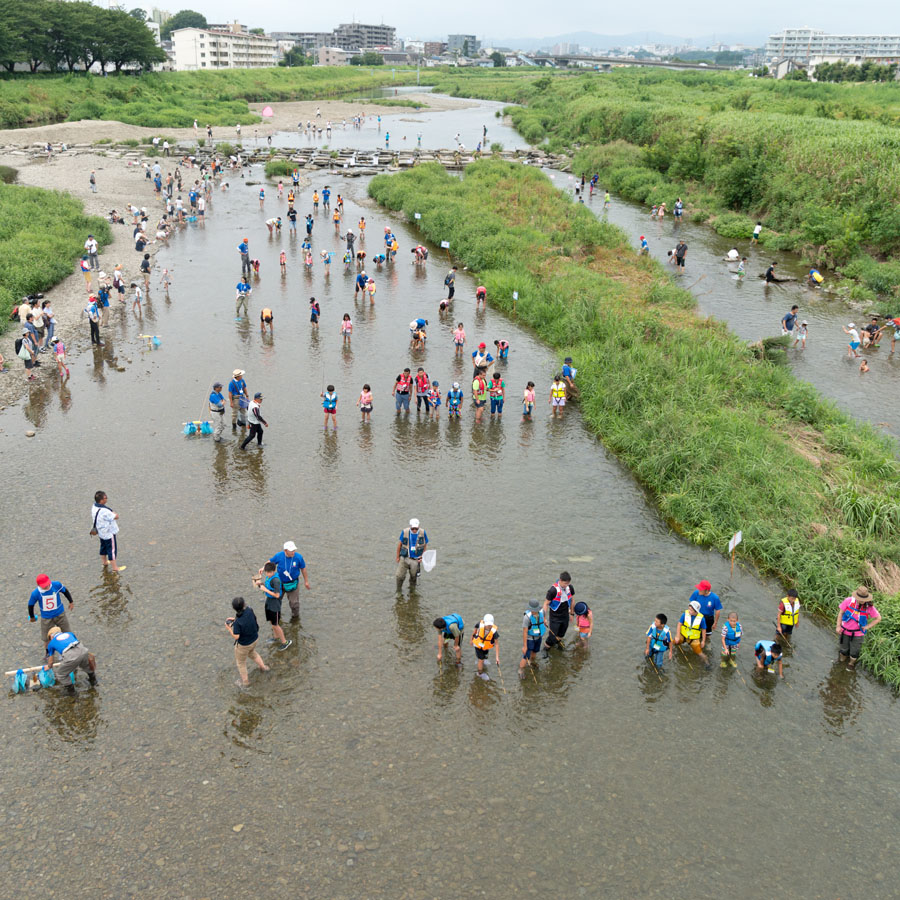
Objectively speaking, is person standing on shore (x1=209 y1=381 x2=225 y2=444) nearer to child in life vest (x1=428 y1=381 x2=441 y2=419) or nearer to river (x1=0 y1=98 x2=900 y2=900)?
river (x1=0 y1=98 x2=900 y2=900)

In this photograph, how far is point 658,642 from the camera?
1206 cm

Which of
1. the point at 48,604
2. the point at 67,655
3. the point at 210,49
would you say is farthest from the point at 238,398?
the point at 210,49

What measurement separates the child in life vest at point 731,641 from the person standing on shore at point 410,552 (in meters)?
5.43

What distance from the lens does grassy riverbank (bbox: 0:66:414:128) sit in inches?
3125

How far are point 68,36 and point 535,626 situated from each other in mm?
107002

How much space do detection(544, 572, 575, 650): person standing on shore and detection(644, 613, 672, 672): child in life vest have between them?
1393 millimetres

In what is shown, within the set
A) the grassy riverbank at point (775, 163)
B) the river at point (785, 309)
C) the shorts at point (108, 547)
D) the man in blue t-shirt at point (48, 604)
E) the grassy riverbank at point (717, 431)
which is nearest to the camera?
the man in blue t-shirt at point (48, 604)

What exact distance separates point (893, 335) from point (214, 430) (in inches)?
1020

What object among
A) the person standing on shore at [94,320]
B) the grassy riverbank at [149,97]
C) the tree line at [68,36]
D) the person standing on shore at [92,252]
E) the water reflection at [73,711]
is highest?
the tree line at [68,36]

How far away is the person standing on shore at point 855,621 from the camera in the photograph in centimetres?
1216

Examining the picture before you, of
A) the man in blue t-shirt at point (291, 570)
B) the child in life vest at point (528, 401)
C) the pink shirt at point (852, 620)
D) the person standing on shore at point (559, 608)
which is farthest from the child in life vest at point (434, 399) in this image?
the pink shirt at point (852, 620)

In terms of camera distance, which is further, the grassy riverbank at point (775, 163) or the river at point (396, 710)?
the grassy riverbank at point (775, 163)

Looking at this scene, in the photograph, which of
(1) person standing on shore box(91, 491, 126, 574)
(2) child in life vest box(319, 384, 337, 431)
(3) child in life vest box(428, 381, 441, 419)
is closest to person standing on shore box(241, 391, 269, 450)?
(2) child in life vest box(319, 384, 337, 431)

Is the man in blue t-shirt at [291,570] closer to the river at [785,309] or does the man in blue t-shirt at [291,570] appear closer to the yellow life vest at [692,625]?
the yellow life vest at [692,625]
